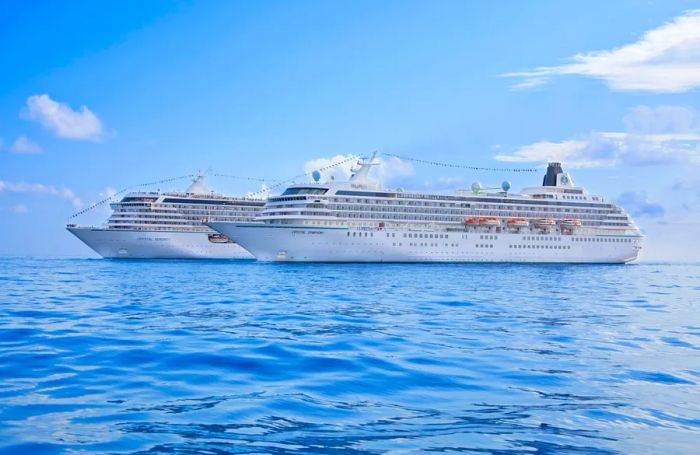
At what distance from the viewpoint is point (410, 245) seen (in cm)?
6738

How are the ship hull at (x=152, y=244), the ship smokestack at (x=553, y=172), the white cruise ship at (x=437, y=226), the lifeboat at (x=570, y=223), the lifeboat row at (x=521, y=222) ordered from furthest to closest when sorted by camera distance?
1. the ship smokestack at (x=553, y=172)
2. the ship hull at (x=152, y=244)
3. the lifeboat at (x=570, y=223)
4. the lifeboat row at (x=521, y=222)
5. the white cruise ship at (x=437, y=226)

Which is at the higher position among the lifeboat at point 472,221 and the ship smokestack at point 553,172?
the ship smokestack at point 553,172

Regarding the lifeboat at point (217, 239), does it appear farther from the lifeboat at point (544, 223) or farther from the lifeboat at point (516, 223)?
the lifeboat at point (544, 223)

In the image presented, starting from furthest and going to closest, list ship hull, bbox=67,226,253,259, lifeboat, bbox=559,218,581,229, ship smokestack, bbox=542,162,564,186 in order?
ship smokestack, bbox=542,162,564,186
ship hull, bbox=67,226,253,259
lifeboat, bbox=559,218,581,229

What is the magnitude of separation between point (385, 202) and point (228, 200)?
30.9m

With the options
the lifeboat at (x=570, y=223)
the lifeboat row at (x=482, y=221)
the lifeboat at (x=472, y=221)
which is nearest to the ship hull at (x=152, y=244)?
the lifeboat at (x=472, y=221)

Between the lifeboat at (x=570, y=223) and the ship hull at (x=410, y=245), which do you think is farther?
the lifeboat at (x=570, y=223)

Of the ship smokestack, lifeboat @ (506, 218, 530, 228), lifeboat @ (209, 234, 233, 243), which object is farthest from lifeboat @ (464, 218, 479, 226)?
lifeboat @ (209, 234, 233, 243)

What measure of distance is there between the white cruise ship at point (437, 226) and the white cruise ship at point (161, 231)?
683 inches

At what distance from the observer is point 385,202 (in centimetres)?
7012

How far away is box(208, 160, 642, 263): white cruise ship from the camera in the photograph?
62844 mm

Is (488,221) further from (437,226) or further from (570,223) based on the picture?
(570,223)

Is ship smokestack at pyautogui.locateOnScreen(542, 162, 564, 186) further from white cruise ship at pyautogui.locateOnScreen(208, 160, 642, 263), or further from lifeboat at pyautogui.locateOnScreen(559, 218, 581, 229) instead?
lifeboat at pyautogui.locateOnScreen(559, 218, 581, 229)

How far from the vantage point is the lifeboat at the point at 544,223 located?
253 ft
